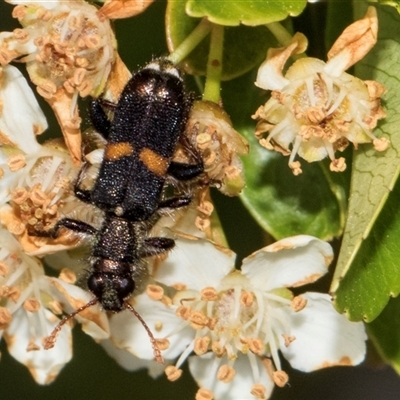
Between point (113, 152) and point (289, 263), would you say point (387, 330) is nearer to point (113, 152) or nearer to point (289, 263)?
point (289, 263)

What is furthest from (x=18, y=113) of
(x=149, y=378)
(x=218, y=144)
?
(x=149, y=378)

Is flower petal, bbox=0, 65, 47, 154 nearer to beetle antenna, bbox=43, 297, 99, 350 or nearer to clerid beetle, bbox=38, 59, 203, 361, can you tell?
clerid beetle, bbox=38, 59, 203, 361

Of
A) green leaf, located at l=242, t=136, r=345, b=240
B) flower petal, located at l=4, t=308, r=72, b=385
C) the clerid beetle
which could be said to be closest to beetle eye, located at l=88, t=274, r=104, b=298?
the clerid beetle

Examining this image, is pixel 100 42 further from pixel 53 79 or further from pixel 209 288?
pixel 209 288

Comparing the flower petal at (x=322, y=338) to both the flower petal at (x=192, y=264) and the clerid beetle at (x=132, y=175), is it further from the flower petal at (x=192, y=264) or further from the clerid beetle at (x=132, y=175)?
the clerid beetle at (x=132, y=175)

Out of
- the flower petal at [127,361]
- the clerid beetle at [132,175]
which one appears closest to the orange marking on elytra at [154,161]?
the clerid beetle at [132,175]

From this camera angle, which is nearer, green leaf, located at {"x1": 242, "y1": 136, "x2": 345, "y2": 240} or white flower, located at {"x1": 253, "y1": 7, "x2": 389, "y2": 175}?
white flower, located at {"x1": 253, "y1": 7, "x2": 389, "y2": 175}
